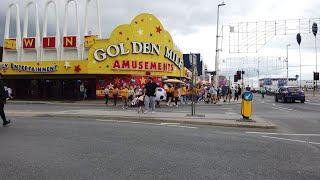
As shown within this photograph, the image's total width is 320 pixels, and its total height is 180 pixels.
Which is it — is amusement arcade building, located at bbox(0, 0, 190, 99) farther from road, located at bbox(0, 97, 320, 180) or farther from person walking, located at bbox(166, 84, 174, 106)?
road, located at bbox(0, 97, 320, 180)

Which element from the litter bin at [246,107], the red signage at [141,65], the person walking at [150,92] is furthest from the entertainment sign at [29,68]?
the litter bin at [246,107]

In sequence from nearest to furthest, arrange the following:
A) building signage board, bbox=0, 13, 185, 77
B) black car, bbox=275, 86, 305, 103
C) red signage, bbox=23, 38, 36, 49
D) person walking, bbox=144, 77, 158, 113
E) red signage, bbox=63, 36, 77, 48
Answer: person walking, bbox=144, 77, 158, 113 < building signage board, bbox=0, 13, 185, 77 < black car, bbox=275, 86, 305, 103 < red signage, bbox=63, 36, 77, 48 < red signage, bbox=23, 38, 36, 49

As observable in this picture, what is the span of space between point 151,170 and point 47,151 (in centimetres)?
300

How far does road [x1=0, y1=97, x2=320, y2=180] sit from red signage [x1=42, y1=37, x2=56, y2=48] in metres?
31.6

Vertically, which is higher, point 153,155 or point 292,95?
point 292,95

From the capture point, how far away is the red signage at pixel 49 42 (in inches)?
1774

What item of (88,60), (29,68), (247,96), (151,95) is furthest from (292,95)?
(247,96)

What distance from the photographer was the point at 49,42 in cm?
4531

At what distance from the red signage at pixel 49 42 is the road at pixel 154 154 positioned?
31.6 m

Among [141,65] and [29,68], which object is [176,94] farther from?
[29,68]

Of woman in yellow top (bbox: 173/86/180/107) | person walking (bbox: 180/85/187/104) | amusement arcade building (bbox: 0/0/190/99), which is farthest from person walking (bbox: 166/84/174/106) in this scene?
amusement arcade building (bbox: 0/0/190/99)

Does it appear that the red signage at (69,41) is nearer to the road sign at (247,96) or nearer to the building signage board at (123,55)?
the building signage board at (123,55)

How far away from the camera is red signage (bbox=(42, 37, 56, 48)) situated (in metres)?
45.1

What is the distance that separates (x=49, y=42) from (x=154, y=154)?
37589mm
